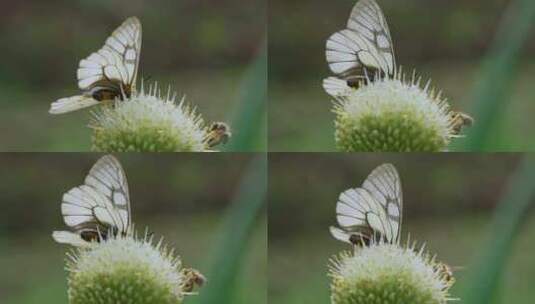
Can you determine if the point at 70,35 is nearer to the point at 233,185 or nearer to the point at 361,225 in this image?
the point at 233,185

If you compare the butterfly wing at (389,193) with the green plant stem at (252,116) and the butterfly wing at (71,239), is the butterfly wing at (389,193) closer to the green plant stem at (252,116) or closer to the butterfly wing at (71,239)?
the green plant stem at (252,116)

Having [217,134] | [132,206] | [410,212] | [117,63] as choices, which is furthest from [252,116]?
[410,212]

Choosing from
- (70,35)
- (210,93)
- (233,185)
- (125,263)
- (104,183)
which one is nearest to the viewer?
(125,263)

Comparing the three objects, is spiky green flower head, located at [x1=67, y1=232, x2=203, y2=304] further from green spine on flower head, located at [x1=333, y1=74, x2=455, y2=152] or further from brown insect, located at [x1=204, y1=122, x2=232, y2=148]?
green spine on flower head, located at [x1=333, y1=74, x2=455, y2=152]

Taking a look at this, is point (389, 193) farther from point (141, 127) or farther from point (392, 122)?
point (141, 127)

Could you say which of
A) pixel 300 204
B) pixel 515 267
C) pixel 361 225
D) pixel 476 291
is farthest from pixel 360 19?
pixel 515 267
